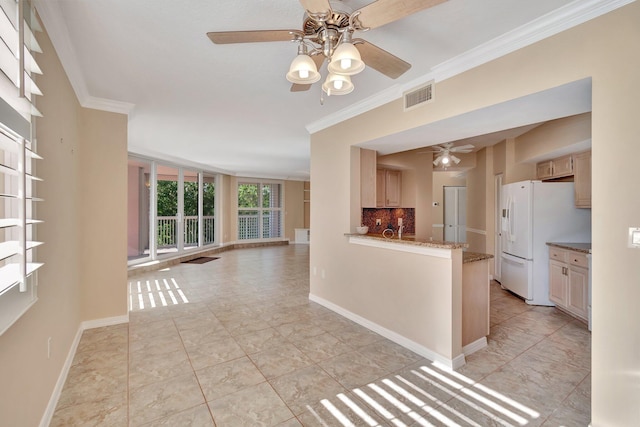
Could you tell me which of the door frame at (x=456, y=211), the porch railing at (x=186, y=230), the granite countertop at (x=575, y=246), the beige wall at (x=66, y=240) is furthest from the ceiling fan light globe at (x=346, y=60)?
the door frame at (x=456, y=211)

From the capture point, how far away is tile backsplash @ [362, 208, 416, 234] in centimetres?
441

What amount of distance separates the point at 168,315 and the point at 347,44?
367 cm

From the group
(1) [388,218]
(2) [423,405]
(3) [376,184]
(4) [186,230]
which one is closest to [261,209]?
(4) [186,230]

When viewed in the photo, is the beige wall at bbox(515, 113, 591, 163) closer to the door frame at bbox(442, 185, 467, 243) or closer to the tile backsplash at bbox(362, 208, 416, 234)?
the tile backsplash at bbox(362, 208, 416, 234)

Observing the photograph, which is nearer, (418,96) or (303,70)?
(303,70)

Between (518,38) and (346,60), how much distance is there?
1.34m

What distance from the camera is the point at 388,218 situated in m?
4.82

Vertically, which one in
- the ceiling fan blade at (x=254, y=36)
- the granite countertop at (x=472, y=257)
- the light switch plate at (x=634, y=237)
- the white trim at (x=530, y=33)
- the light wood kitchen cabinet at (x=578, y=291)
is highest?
the white trim at (x=530, y=33)

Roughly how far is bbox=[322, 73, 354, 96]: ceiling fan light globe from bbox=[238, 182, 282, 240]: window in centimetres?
835

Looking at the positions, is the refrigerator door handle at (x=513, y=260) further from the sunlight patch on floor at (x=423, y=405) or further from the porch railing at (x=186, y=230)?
the porch railing at (x=186, y=230)

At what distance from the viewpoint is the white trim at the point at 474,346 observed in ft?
8.66

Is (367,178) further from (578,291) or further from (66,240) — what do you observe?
(66,240)

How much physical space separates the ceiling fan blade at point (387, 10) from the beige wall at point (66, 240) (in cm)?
194

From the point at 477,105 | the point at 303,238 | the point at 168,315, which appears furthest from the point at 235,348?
the point at 303,238
